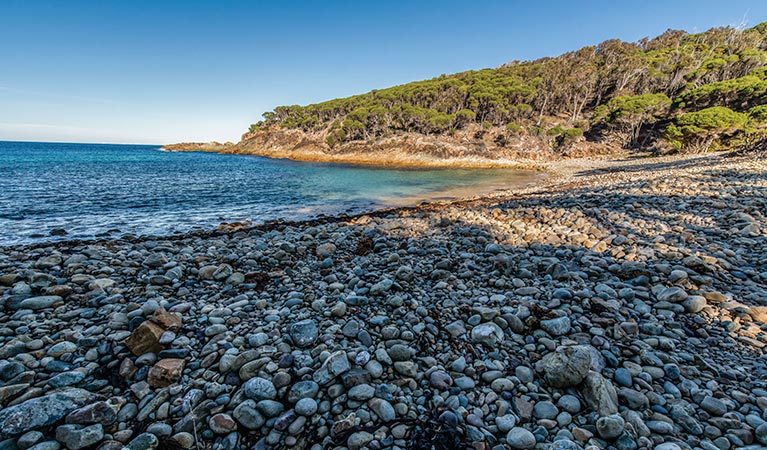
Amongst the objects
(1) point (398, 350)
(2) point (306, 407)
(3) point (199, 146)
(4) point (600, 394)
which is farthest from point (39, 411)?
(3) point (199, 146)

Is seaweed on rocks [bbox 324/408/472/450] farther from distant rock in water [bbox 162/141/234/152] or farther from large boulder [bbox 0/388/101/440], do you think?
distant rock in water [bbox 162/141/234/152]

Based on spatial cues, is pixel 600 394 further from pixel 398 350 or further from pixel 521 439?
pixel 398 350

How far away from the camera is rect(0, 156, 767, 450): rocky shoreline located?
2156 millimetres

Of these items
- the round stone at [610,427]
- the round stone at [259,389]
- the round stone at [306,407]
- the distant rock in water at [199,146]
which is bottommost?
the round stone at [306,407]

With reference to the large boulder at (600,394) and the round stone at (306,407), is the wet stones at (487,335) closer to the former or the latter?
the large boulder at (600,394)

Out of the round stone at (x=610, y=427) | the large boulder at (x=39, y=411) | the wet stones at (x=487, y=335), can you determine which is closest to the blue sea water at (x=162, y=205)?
the large boulder at (x=39, y=411)

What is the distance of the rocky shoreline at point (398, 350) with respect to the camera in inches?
84.9

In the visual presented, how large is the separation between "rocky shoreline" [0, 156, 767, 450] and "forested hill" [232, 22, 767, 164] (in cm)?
3812

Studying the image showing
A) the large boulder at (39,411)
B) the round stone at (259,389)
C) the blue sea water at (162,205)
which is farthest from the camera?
the blue sea water at (162,205)

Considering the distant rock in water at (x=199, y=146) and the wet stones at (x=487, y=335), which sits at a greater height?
the distant rock in water at (x=199, y=146)

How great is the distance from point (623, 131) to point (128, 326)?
6181cm

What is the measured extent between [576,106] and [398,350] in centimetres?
7687

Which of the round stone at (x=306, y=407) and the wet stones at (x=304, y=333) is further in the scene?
the wet stones at (x=304, y=333)

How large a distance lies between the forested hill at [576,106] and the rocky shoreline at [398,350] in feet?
125
